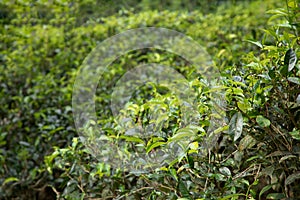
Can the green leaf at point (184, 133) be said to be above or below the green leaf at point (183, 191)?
above

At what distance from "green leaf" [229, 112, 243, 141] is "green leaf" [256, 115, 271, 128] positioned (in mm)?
55

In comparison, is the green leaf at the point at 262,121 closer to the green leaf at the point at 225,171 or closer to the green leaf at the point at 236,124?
the green leaf at the point at 236,124

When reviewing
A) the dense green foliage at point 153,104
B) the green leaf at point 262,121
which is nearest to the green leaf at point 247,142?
the dense green foliage at point 153,104

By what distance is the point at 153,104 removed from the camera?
1.67 metres

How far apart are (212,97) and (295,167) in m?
0.34

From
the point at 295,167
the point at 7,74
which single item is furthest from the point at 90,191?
the point at 7,74

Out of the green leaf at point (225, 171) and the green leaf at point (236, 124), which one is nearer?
the green leaf at point (236, 124)

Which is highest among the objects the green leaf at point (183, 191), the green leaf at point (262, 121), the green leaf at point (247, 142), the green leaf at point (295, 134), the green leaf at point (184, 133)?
the green leaf at point (262, 121)

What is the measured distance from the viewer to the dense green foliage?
55.6 inches

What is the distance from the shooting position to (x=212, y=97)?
142 centimetres

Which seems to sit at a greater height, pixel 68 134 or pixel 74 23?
pixel 74 23

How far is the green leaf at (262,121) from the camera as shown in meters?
1.28

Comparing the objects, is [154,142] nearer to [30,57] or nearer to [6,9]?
[30,57]

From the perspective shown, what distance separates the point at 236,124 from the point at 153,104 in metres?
0.46
